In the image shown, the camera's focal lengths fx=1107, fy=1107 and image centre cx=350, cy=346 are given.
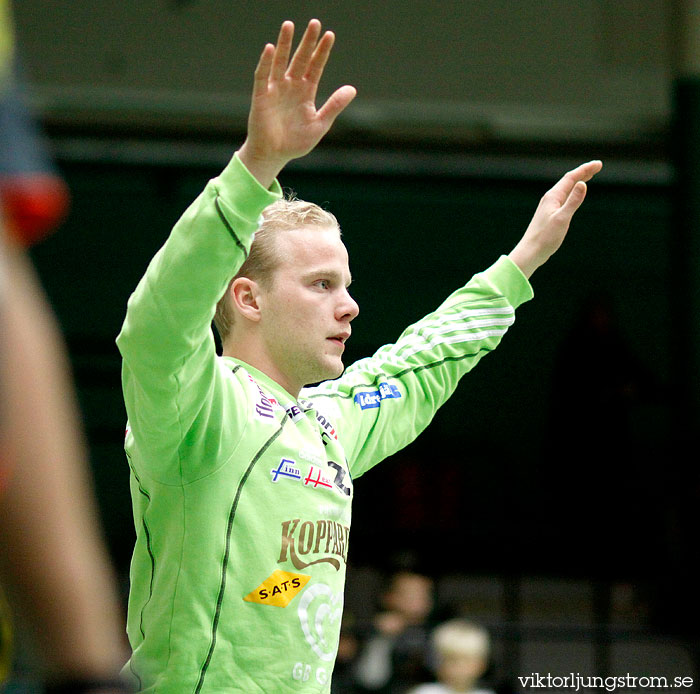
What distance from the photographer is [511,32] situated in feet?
31.1

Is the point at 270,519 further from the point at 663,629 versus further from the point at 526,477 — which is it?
the point at 526,477

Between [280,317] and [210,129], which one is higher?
[210,129]

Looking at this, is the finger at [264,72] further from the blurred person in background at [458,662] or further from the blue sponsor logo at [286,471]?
the blurred person in background at [458,662]

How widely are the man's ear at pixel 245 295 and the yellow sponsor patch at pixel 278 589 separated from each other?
64 centimetres

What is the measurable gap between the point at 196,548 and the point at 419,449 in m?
7.88

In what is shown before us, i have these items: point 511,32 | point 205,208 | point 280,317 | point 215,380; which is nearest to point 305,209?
point 280,317

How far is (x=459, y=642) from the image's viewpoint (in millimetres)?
6062

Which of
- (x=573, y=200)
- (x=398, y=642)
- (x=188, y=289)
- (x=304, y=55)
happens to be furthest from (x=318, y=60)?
(x=398, y=642)

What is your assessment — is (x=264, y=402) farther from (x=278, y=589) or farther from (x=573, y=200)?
(x=573, y=200)

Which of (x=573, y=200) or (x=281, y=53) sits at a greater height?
(x=573, y=200)

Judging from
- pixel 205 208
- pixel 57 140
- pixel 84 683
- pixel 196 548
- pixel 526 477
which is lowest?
pixel 84 683

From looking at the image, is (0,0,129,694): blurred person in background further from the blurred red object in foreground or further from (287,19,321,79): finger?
(287,19,321,79): finger

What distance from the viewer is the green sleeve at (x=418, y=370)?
2889 mm

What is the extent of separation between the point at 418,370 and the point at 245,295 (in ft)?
1.95
